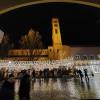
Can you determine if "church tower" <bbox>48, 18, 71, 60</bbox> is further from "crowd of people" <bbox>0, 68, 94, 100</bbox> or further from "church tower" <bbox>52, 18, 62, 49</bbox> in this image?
"crowd of people" <bbox>0, 68, 94, 100</bbox>

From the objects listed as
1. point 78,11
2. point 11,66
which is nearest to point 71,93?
point 11,66

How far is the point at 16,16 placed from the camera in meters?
3.97

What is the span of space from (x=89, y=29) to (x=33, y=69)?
1167mm

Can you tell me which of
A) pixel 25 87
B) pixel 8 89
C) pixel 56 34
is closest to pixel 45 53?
pixel 56 34

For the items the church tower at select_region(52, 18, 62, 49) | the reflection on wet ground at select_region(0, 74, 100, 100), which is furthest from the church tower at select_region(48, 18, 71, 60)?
the reflection on wet ground at select_region(0, 74, 100, 100)

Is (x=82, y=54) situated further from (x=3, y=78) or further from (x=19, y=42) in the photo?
(x=3, y=78)

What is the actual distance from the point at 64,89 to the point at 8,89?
0.86m

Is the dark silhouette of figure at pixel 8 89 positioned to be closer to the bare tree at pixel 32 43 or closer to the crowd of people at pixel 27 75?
the crowd of people at pixel 27 75

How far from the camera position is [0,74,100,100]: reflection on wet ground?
3461 millimetres

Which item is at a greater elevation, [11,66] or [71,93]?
[11,66]

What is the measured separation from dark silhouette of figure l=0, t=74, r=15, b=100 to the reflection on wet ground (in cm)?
31

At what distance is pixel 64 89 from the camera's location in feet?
11.5

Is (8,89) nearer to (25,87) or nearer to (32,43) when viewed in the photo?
(25,87)

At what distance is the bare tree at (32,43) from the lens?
12.1 ft
